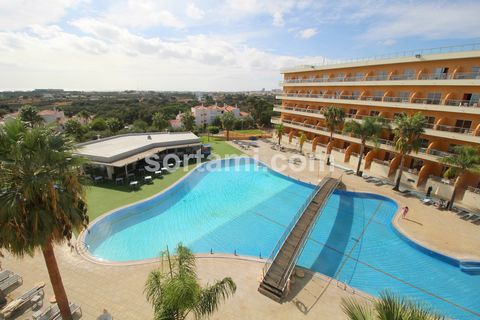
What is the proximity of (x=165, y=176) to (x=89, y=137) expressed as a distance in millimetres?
25124

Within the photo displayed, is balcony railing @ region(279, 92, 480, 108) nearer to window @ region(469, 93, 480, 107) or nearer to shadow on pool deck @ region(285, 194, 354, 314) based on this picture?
window @ region(469, 93, 480, 107)

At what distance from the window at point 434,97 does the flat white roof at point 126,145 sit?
96.9 feet

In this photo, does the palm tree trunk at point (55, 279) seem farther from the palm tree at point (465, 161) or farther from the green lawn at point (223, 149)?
the green lawn at point (223, 149)

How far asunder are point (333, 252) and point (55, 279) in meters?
15.9

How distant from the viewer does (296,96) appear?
47.4 metres

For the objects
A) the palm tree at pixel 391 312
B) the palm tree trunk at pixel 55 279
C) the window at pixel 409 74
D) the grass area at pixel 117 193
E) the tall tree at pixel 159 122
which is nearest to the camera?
the palm tree at pixel 391 312

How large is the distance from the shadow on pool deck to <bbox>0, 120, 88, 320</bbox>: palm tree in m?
10.4

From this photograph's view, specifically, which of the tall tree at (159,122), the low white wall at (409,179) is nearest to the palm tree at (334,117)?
the low white wall at (409,179)

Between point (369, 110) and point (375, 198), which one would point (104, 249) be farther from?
point (369, 110)

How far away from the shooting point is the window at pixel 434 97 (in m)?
26.3

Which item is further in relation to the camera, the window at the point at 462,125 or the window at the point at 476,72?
the window at the point at 462,125

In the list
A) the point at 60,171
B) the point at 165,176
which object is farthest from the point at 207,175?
the point at 60,171

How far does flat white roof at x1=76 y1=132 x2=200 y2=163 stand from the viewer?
1048 inches

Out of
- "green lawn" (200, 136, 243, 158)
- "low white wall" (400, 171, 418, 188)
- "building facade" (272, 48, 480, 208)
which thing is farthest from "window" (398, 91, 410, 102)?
"green lawn" (200, 136, 243, 158)
